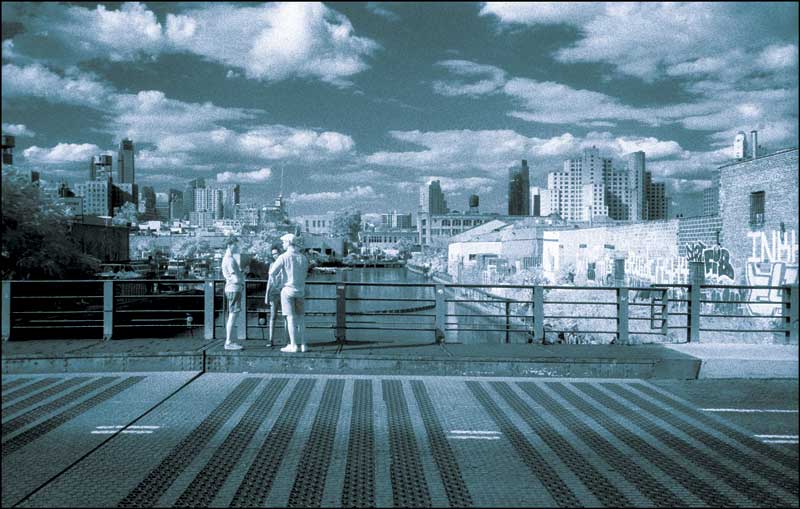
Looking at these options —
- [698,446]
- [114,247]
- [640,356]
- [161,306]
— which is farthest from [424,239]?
[698,446]

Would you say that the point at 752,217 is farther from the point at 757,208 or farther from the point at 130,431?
the point at 130,431

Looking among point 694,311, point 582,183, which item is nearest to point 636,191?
point 582,183

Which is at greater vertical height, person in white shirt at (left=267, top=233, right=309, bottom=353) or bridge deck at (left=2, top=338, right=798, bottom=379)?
person in white shirt at (left=267, top=233, right=309, bottom=353)

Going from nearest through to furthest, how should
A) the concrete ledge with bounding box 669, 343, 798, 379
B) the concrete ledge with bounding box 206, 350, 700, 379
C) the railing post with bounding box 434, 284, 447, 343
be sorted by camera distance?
1. the concrete ledge with bounding box 669, 343, 798, 379
2. the concrete ledge with bounding box 206, 350, 700, 379
3. the railing post with bounding box 434, 284, 447, 343

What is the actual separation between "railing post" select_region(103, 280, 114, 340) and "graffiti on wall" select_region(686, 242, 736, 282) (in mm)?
20571

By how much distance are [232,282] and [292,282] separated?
1043 mm

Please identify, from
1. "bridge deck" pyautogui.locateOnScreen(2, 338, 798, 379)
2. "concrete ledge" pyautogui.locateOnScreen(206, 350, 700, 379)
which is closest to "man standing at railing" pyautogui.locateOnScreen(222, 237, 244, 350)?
"bridge deck" pyautogui.locateOnScreen(2, 338, 798, 379)

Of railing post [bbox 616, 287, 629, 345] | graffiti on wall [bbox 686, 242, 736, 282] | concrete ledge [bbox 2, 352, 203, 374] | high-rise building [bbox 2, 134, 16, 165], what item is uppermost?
high-rise building [bbox 2, 134, 16, 165]

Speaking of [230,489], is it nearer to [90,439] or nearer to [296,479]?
[296,479]

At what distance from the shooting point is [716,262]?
71.9 ft

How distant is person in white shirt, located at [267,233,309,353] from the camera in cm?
826

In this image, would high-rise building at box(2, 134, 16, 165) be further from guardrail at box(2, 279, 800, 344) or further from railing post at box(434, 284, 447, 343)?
railing post at box(434, 284, 447, 343)

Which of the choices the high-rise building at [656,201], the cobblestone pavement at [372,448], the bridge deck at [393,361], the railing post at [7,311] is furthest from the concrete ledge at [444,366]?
the high-rise building at [656,201]

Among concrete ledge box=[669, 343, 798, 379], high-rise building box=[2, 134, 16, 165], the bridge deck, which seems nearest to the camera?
high-rise building box=[2, 134, 16, 165]
